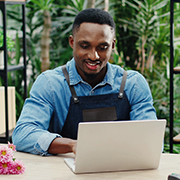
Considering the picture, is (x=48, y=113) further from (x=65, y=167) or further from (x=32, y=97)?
(x=65, y=167)

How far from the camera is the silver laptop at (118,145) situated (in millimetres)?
1241

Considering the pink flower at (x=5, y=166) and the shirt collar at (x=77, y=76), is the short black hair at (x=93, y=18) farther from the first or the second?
the pink flower at (x=5, y=166)

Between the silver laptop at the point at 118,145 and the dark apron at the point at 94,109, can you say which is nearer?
the silver laptop at the point at 118,145

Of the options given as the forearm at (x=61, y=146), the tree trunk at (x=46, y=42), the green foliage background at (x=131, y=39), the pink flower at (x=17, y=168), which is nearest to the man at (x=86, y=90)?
the forearm at (x=61, y=146)

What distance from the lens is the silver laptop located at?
1241mm

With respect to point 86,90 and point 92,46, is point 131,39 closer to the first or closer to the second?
point 86,90

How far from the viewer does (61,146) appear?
151 cm

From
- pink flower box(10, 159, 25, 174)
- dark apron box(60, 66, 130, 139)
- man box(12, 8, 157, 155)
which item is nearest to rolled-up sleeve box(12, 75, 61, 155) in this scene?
man box(12, 8, 157, 155)

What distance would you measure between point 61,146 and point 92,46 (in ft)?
1.68

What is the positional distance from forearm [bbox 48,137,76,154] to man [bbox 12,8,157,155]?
0.48 ft

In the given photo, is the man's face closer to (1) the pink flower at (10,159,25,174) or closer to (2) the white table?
(2) the white table

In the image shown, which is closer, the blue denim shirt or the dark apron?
the blue denim shirt

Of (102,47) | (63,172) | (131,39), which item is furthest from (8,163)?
(131,39)

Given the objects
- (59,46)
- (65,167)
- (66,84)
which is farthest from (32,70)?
(65,167)
